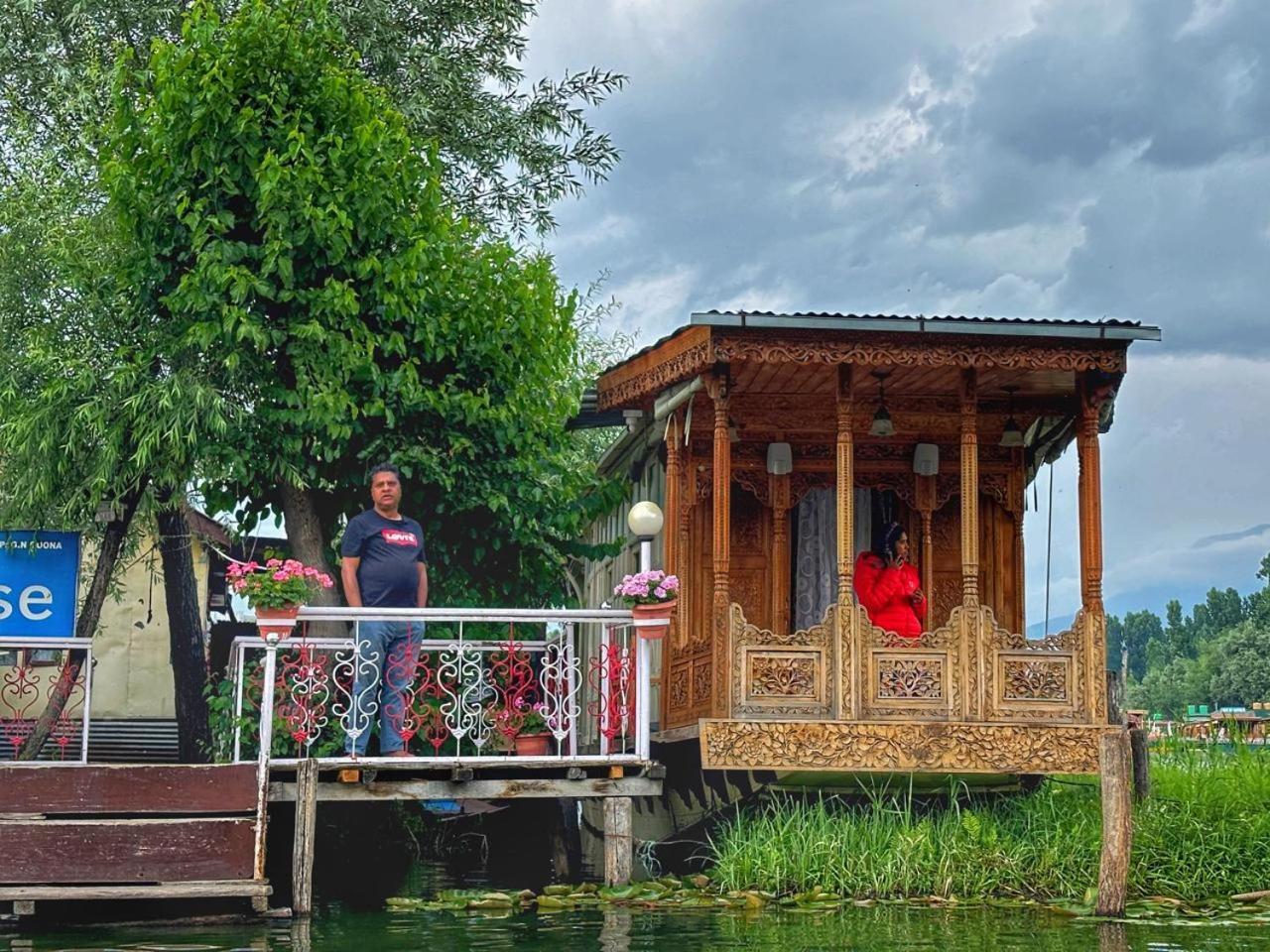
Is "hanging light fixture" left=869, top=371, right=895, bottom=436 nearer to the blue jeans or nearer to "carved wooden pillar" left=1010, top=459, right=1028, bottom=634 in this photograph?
"carved wooden pillar" left=1010, top=459, right=1028, bottom=634

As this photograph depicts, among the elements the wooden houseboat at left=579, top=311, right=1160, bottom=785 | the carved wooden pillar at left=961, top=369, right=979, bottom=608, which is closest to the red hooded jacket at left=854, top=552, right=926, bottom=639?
the wooden houseboat at left=579, top=311, right=1160, bottom=785

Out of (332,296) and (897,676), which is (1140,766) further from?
(332,296)

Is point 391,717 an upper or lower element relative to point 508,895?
upper

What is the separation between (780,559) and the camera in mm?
14219

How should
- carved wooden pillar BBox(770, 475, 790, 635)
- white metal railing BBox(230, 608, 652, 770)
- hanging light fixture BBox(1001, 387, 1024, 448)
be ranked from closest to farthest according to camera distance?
white metal railing BBox(230, 608, 652, 770) → hanging light fixture BBox(1001, 387, 1024, 448) → carved wooden pillar BBox(770, 475, 790, 635)

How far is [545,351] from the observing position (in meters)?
14.2

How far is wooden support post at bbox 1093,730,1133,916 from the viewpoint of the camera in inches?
414

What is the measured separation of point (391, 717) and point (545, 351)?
4220mm

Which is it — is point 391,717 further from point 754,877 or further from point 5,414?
point 5,414

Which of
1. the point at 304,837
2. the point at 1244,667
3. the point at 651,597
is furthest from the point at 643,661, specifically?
the point at 1244,667

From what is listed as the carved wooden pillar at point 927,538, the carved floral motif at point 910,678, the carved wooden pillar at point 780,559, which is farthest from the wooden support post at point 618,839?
the carved wooden pillar at point 927,538

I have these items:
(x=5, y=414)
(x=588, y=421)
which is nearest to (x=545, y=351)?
(x=588, y=421)

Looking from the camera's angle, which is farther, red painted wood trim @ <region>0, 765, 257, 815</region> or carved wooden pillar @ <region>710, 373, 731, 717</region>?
carved wooden pillar @ <region>710, 373, 731, 717</region>

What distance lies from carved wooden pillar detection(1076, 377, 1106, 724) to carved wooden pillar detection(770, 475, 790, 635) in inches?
109
